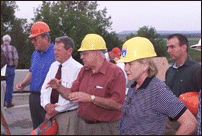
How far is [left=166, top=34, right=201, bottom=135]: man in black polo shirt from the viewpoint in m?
3.20

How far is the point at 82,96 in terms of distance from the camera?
2.27 m

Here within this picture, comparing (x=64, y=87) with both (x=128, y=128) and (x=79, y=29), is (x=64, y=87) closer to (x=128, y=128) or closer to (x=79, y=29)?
(x=128, y=128)

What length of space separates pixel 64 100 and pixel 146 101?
1.42 meters

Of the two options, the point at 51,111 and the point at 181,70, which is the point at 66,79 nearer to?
the point at 51,111

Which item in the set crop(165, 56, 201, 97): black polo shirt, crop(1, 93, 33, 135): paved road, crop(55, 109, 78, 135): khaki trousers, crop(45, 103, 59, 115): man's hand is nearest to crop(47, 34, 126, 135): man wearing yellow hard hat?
crop(55, 109, 78, 135): khaki trousers

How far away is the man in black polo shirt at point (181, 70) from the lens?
320cm

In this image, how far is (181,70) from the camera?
3500 millimetres

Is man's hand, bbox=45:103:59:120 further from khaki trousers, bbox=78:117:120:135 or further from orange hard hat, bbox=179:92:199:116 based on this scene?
orange hard hat, bbox=179:92:199:116

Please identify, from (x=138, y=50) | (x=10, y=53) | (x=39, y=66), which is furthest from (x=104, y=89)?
(x=10, y=53)

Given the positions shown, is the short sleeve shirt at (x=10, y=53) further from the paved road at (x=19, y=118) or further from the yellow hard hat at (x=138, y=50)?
the yellow hard hat at (x=138, y=50)

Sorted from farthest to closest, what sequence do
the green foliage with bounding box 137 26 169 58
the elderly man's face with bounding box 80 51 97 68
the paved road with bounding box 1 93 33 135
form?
the green foliage with bounding box 137 26 169 58
the paved road with bounding box 1 93 33 135
the elderly man's face with bounding box 80 51 97 68

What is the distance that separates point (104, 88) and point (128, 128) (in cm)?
62

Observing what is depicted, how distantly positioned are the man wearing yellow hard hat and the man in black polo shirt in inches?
47.1

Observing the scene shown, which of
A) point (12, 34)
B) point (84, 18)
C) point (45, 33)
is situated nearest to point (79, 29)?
point (84, 18)
